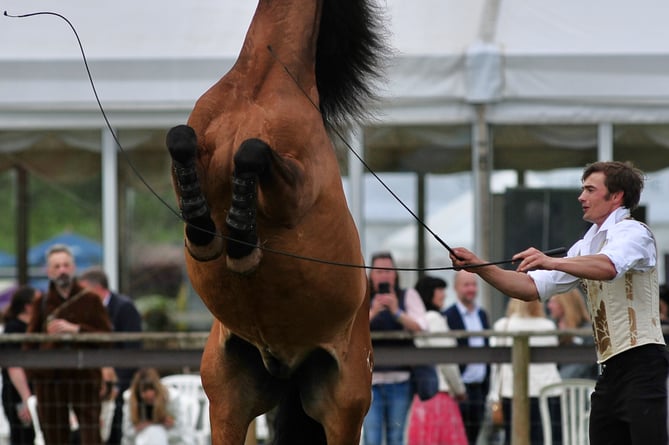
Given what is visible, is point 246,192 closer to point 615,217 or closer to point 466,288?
point 615,217

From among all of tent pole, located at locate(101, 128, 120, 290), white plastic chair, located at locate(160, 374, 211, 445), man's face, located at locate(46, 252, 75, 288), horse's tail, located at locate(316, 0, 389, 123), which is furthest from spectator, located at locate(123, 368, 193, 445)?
horse's tail, located at locate(316, 0, 389, 123)

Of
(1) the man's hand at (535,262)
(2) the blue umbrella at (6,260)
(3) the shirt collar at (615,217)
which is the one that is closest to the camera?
(1) the man's hand at (535,262)

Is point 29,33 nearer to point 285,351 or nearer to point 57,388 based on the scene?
point 57,388

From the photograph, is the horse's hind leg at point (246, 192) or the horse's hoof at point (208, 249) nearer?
the horse's hind leg at point (246, 192)

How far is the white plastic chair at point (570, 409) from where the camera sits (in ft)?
20.2

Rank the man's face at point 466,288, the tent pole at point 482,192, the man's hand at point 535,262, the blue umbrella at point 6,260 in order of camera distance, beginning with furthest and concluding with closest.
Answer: the blue umbrella at point 6,260 < the tent pole at point 482,192 < the man's face at point 466,288 < the man's hand at point 535,262

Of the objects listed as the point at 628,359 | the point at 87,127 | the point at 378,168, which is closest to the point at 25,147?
the point at 87,127

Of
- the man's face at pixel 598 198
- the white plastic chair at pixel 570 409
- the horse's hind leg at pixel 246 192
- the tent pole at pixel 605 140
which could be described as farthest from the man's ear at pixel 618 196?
the tent pole at pixel 605 140

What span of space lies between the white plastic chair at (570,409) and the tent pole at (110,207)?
3447 mm

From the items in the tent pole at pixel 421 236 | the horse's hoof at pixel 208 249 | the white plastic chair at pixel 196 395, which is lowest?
the white plastic chair at pixel 196 395

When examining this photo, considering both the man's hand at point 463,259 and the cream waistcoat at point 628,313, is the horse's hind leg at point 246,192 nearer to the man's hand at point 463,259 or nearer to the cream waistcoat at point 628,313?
the man's hand at point 463,259

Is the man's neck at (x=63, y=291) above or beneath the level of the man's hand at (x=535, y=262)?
above

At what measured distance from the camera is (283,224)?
360 centimetres

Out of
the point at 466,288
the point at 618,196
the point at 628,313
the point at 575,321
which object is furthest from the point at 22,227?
the point at 628,313
